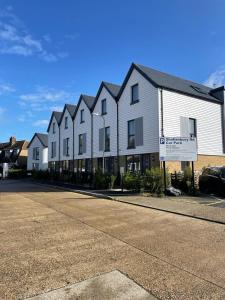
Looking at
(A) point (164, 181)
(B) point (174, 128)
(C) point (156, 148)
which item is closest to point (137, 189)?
(A) point (164, 181)

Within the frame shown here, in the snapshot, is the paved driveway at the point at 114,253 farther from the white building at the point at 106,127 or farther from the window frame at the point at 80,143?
the window frame at the point at 80,143

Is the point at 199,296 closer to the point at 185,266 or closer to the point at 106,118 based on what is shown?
the point at 185,266

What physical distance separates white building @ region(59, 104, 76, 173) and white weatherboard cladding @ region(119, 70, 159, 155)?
1088 centimetres

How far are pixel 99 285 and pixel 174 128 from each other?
61.1 feet

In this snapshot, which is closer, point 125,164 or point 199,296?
point 199,296

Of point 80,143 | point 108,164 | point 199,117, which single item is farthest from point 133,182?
point 80,143

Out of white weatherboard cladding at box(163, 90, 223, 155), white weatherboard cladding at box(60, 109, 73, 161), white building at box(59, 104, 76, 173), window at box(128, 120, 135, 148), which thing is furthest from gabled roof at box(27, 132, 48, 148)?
white weatherboard cladding at box(163, 90, 223, 155)

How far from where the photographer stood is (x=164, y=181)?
16.8m

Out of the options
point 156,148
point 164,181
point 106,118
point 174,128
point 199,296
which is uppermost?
point 106,118

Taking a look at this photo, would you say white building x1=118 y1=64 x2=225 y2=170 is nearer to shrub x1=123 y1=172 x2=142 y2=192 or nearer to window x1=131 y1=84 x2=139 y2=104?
window x1=131 y1=84 x2=139 y2=104

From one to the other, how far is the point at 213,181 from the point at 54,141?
26626 millimetres

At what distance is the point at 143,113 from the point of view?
74.2ft

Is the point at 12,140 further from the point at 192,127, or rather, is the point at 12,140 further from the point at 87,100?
the point at 192,127

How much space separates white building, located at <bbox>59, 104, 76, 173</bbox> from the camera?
3447 centimetres
